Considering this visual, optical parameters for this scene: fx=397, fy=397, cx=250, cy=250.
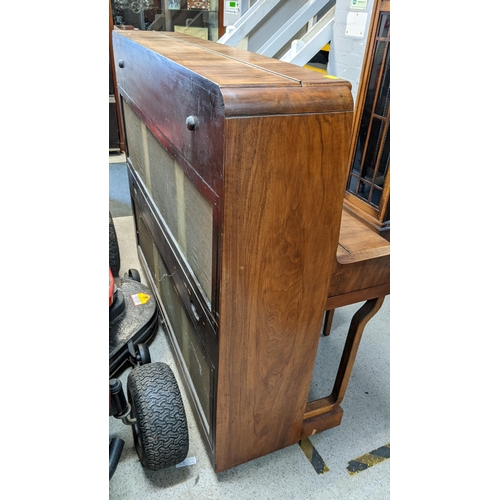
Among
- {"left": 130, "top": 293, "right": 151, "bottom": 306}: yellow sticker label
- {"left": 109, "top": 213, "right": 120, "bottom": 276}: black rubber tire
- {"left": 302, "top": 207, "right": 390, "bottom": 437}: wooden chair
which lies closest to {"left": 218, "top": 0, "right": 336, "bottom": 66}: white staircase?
{"left": 109, "top": 213, "right": 120, "bottom": 276}: black rubber tire

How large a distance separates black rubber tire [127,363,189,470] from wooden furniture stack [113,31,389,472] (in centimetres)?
10

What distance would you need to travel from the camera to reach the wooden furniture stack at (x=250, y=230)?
76 centimetres

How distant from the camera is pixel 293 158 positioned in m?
0.78

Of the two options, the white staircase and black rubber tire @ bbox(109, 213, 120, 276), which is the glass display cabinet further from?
black rubber tire @ bbox(109, 213, 120, 276)

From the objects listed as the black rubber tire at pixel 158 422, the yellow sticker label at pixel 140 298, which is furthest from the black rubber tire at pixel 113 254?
the black rubber tire at pixel 158 422

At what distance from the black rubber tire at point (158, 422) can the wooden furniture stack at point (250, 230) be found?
0.10 m

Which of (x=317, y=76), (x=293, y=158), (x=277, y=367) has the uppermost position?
(x=317, y=76)

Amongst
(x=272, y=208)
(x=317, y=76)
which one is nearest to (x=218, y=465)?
(x=272, y=208)

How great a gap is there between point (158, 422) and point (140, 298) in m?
0.76

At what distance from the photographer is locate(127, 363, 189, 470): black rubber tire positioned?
3.87ft

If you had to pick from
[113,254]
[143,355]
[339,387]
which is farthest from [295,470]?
[113,254]

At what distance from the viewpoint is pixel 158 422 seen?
1.18m

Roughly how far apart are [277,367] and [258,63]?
0.80m

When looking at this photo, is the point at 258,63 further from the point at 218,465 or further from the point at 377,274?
the point at 218,465
